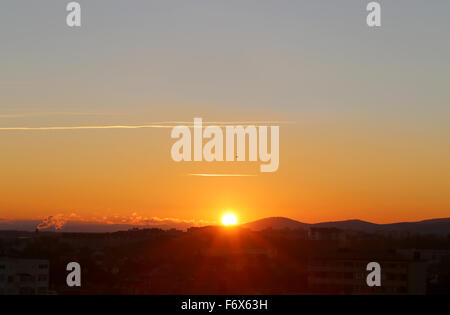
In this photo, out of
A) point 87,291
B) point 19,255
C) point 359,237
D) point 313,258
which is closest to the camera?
point 87,291

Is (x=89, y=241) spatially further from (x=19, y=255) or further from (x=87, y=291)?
(x=87, y=291)

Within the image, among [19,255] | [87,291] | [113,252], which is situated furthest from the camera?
[113,252]

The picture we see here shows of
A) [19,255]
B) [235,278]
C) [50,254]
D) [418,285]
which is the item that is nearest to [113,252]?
[50,254]

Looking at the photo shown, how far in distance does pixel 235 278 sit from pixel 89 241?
114 ft

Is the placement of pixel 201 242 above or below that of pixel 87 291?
above

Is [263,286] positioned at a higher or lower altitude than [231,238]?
lower

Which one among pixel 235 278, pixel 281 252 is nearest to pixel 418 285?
pixel 235 278

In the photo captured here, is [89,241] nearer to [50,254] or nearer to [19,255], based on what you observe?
[50,254]

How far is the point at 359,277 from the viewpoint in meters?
54.6

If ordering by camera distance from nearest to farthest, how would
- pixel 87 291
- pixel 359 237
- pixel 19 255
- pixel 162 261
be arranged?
pixel 87 291 → pixel 19 255 → pixel 162 261 → pixel 359 237

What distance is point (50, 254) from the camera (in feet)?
231

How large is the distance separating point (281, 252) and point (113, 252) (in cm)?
1819

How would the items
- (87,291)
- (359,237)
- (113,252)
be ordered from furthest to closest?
1. (359,237)
2. (113,252)
3. (87,291)

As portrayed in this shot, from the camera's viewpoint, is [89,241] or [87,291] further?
[89,241]
